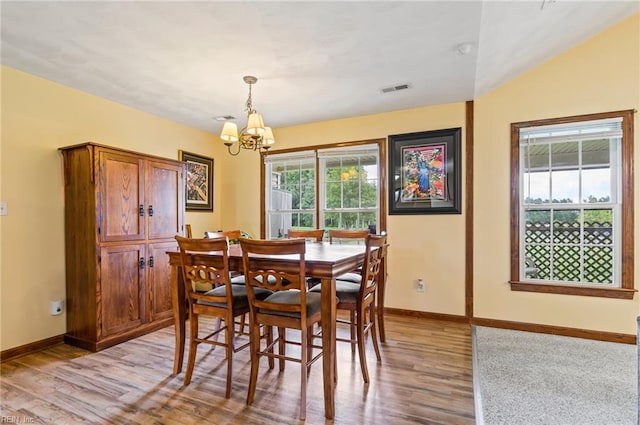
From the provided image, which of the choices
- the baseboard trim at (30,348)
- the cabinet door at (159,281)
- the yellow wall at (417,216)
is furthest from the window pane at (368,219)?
the baseboard trim at (30,348)

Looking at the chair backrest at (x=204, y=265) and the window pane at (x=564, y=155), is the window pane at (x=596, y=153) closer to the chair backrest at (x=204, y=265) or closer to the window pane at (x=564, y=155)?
the window pane at (x=564, y=155)

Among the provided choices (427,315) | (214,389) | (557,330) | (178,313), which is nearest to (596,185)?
(557,330)

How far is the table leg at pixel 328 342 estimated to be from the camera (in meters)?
1.88

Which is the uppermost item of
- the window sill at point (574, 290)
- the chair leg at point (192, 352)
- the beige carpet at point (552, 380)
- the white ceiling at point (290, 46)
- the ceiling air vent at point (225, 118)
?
the white ceiling at point (290, 46)

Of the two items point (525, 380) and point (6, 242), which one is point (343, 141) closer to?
point (525, 380)

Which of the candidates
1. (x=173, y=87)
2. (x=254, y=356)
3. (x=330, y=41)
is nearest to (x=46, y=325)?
(x=254, y=356)

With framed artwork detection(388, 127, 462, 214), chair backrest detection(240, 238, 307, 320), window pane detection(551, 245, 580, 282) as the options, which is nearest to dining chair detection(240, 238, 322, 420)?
chair backrest detection(240, 238, 307, 320)

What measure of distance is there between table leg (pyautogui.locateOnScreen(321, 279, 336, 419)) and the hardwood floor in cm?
10

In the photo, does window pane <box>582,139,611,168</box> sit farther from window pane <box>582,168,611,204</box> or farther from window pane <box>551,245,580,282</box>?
window pane <box>551,245,580,282</box>

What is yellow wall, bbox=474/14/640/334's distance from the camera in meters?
3.01

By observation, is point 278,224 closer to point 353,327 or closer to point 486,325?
point 353,327

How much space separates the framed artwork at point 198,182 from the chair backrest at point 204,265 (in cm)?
229

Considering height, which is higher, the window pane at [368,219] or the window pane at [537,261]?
the window pane at [368,219]

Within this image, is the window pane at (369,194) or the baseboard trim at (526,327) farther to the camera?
the window pane at (369,194)
